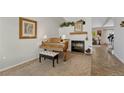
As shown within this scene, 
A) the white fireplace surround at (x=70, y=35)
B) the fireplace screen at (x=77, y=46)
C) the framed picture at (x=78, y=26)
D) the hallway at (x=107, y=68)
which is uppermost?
the framed picture at (x=78, y=26)

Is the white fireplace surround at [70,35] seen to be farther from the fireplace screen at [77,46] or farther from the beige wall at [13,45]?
the beige wall at [13,45]

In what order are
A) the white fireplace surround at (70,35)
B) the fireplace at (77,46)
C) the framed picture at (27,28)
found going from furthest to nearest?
the fireplace at (77,46) < the white fireplace surround at (70,35) < the framed picture at (27,28)

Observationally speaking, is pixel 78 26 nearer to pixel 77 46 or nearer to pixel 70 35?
pixel 70 35

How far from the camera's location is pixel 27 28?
12.1 ft

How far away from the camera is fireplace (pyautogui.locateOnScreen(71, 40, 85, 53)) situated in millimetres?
6384

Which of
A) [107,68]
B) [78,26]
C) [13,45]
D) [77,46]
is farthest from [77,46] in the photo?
[13,45]

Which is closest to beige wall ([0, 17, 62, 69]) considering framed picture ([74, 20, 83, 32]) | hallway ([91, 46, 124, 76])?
hallway ([91, 46, 124, 76])

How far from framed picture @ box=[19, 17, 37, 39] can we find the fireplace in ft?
10.7

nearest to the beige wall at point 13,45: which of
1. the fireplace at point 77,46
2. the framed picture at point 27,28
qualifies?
the framed picture at point 27,28

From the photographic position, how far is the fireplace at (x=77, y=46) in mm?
6384

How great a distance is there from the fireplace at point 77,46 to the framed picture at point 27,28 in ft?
10.7
